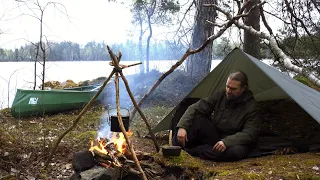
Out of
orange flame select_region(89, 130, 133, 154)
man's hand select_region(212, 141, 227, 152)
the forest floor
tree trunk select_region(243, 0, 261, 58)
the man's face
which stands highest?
tree trunk select_region(243, 0, 261, 58)

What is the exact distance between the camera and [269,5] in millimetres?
6781

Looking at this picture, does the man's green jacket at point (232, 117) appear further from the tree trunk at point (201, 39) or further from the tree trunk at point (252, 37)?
the tree trunk at point (201, 39)

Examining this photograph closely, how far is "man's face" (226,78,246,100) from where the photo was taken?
Result: 370cm

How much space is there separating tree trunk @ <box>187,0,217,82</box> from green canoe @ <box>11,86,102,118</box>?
2.73 m

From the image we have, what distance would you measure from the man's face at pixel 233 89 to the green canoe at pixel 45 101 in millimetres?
3601

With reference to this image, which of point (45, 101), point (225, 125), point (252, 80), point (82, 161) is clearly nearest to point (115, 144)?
point (82, 161)

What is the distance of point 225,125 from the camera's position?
3.84 m

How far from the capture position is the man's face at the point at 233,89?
370 centimetres

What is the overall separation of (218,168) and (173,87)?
19.0ft

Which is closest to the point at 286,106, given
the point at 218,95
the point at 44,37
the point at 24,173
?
the point at 218,95

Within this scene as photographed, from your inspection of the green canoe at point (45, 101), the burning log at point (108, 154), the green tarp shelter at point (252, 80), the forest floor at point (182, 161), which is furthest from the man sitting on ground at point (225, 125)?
the green canoe at point (45, 101)

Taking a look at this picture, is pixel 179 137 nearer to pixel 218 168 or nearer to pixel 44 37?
pixel 218 168

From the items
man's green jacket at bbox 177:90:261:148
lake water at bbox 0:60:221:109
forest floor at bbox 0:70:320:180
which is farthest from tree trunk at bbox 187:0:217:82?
man's green jacket at bbox 177:90:261:148

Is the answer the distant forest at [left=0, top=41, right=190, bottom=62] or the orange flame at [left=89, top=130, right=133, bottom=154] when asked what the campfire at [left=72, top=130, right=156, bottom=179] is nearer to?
the orange flame at [left=89, top=130, right=133, bottom=154]
